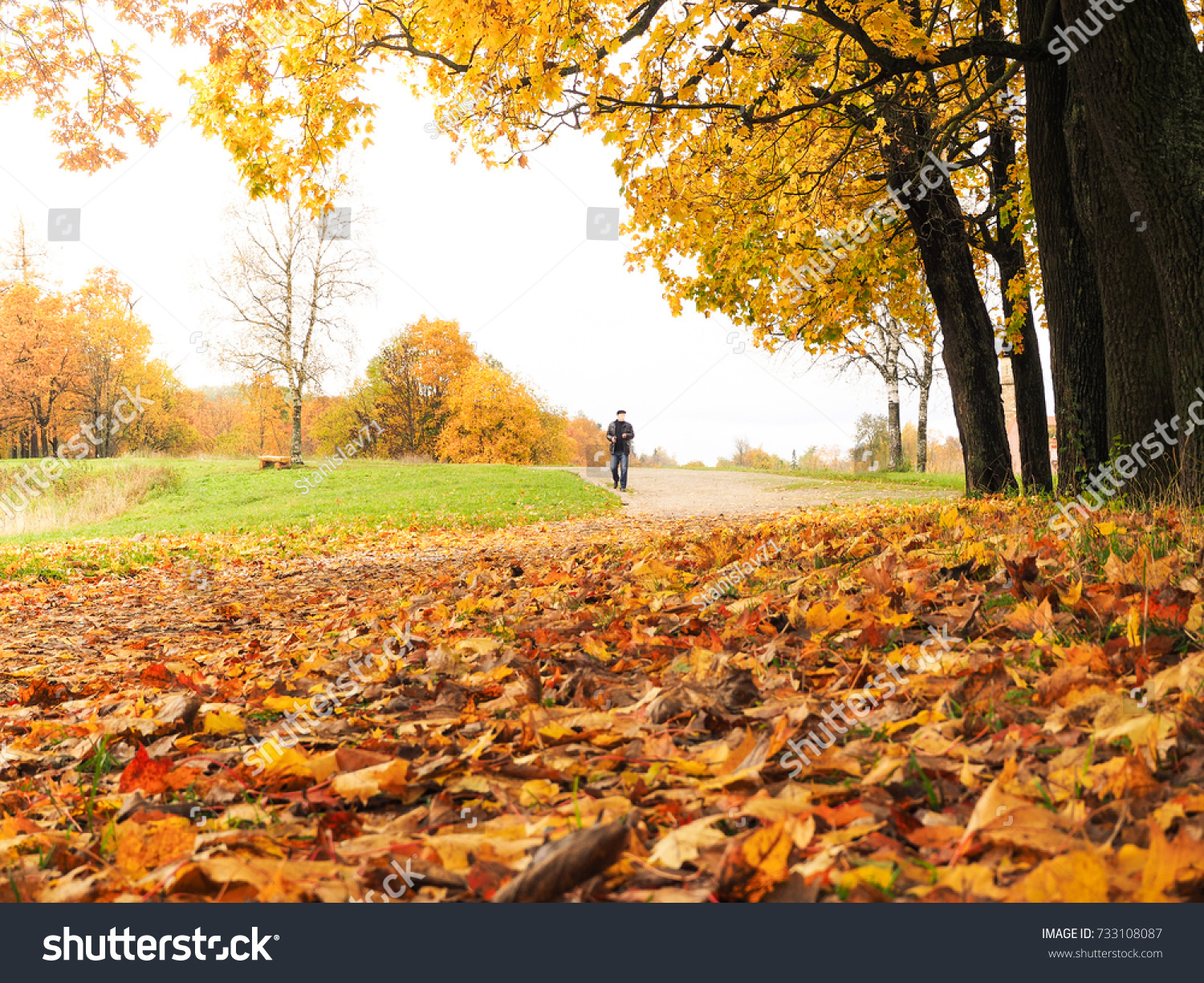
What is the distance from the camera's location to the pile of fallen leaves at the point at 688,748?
1.45m

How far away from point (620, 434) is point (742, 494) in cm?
363

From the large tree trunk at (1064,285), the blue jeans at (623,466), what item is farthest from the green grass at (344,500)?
the large tree trunk at (1064,285)

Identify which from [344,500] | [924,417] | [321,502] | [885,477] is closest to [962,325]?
[344,500]

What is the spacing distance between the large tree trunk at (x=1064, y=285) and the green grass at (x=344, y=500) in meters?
9.56


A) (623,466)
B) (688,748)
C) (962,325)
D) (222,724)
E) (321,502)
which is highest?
(962,325)

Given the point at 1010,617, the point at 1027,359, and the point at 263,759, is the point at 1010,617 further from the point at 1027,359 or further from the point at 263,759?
the point at 1027,359

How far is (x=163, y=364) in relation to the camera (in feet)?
151

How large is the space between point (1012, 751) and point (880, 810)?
400 millimetres

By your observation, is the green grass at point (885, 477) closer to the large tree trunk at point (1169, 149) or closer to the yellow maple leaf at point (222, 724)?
the large tree trunk at point (1169, 149)

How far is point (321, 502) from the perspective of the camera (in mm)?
18891

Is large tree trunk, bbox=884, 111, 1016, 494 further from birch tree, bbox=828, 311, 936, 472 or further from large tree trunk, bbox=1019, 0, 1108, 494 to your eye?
birch tree, bbox=828, 311, 936, 472

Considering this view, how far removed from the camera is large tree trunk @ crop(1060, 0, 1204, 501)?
5.00 metres

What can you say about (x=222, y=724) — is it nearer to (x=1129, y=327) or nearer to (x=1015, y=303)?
(x=1129, y=327)
